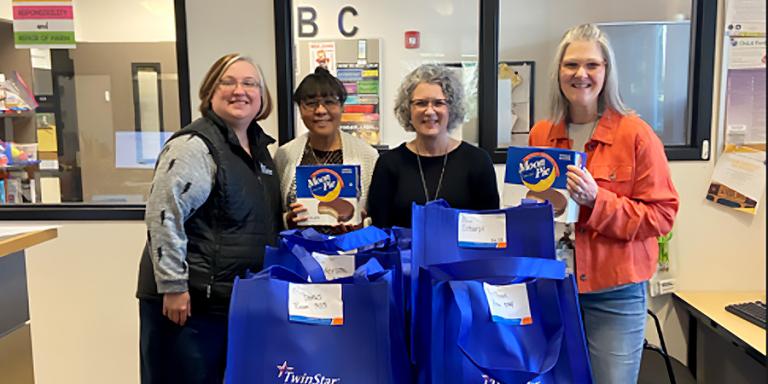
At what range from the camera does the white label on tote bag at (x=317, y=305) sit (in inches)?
39.1

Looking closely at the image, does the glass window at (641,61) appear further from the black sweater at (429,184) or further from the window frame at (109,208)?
the window frame at (109,208)

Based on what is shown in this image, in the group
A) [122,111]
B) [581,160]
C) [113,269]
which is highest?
[122,111]

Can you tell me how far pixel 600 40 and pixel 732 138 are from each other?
4.49 feet

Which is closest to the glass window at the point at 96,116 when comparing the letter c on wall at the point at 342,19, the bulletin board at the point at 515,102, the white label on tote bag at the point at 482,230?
the letter c on wall at the point at 342,19

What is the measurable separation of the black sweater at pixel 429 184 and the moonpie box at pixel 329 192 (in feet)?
0.48

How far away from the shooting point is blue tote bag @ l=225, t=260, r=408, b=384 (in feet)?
3.22

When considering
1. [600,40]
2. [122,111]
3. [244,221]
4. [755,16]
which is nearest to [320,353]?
[244,221]

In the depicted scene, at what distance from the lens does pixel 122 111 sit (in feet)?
8.95

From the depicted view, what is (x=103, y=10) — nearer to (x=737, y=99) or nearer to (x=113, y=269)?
(x=113, y=269)

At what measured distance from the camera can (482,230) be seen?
1124 millimetres

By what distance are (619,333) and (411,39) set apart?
2.40 m

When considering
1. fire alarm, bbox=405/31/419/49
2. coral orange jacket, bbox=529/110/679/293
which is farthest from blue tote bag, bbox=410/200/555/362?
fire alarm, bbox=405/31/419/49

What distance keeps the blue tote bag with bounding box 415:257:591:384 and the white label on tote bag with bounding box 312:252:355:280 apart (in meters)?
0.22

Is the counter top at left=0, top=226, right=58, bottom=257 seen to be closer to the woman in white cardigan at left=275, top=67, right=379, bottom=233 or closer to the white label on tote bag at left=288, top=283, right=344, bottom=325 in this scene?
the woman in white cardigan at left=275, top=67, right=379, bottom=233
